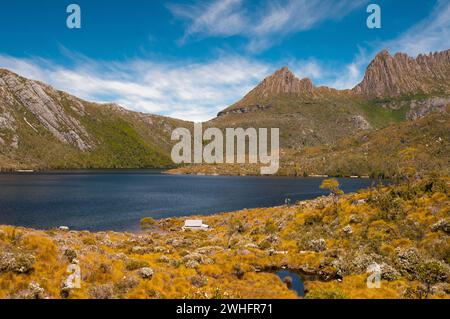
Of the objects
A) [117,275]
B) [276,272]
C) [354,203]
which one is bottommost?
[276,272]

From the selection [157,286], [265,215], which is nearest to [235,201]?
[265,215]

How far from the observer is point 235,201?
146 m

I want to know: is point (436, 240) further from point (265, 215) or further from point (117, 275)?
point (265, 215)

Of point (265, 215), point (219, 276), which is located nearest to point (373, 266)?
point (219, 276)

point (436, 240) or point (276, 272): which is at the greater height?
point (436, 240)

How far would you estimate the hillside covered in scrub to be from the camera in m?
27.4

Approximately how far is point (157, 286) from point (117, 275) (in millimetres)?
3734

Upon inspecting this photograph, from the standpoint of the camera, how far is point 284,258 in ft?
142

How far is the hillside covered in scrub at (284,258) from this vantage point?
2741cm
